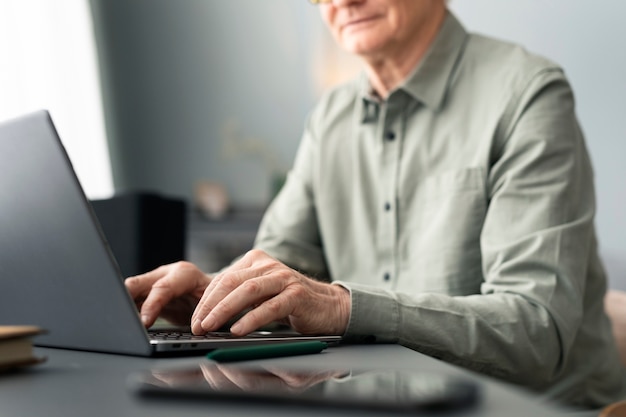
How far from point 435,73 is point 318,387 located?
109 cm

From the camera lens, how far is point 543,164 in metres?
1.28

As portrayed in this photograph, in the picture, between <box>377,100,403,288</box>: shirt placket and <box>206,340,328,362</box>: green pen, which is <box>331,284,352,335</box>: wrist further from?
<box>377,100,403,288</box>: shirt placket

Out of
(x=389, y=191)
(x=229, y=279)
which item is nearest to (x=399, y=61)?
(x=389, y=191)

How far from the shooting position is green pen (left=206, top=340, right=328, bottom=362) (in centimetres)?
70

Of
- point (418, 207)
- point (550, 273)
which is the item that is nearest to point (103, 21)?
point (418, 207)

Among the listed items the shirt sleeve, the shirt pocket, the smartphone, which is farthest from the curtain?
the smartphone

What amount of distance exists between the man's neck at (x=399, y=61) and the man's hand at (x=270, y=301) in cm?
75

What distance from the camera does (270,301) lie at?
85 cm

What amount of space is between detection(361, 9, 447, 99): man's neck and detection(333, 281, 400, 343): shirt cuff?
28.2 inches

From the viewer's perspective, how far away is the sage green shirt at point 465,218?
41.5 inches

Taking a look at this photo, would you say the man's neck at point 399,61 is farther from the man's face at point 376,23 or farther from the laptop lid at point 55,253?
the laptop lid at point 55,253

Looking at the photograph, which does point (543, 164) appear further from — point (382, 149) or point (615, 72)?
point (615, 72)

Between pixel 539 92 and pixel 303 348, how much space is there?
2.55 feet

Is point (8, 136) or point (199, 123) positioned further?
point (199, 123)
